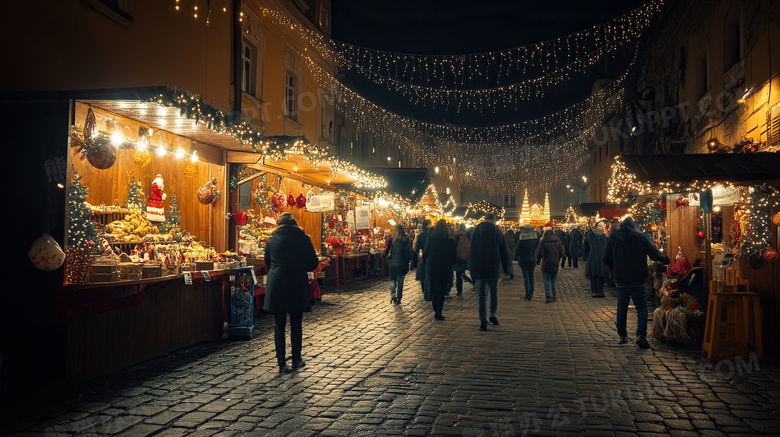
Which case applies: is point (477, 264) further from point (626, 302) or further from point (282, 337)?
point (282, 337)

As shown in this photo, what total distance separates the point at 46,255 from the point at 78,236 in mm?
508

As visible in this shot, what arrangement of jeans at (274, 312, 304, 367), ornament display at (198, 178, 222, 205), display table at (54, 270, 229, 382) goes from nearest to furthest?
display table at (54, 270, 229, 382)
jeans at (274, 312, 304, 367)
ornament display at (198, 178, 222, 205)

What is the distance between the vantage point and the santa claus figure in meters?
9.05

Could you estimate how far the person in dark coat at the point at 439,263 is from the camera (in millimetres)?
11664

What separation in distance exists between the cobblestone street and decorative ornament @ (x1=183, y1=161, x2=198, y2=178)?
2.94 m

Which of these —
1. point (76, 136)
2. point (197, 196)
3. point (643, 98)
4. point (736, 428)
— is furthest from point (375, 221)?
point (736, 428)

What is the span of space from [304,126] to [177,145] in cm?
1200

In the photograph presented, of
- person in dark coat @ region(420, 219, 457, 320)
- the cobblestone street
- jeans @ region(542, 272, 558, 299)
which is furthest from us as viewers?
jeans @ region(542, 272, 558, 299)

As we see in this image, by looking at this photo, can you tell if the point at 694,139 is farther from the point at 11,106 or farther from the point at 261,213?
the point at 11,106

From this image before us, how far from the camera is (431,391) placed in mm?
6309

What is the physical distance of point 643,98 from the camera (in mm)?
22938

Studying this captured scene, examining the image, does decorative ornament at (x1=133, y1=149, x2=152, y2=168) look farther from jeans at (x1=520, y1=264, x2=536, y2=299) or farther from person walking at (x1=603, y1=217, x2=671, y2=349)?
jeans at (x1=520, y1=264, x2=536, y2=299)

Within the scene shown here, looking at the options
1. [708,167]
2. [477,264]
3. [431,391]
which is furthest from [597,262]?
[431,391]

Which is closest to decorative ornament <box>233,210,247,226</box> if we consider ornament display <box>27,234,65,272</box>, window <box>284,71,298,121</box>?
ornament display <box>27,234,65,272</box>
